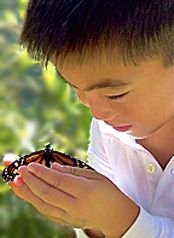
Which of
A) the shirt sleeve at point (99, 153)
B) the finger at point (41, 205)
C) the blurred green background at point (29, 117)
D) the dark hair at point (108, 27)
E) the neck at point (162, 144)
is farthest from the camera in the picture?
the blurred green background at point (29, 117)

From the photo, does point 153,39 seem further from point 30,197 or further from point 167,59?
point 30,197

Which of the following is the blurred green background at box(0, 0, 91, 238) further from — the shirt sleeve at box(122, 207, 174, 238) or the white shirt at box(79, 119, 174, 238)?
the shirt sleeve at box(122, 207, 174, 238)

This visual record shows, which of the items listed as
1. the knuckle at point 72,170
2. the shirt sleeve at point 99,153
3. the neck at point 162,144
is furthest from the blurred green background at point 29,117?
the knuckle at point 72,170

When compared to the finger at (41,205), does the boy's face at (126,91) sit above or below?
above

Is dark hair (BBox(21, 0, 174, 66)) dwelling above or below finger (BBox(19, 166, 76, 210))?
above

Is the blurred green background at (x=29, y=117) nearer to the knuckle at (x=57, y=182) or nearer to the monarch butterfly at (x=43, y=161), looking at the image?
the monarch butterfly at (x=43, y=161)

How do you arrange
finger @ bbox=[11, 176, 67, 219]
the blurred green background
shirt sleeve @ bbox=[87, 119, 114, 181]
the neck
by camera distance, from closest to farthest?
finger @ bbox=[11, 176, 67, 219], the neck, shirt sleeve @ bbox=[87, 119, 114, 181], the blurred green background

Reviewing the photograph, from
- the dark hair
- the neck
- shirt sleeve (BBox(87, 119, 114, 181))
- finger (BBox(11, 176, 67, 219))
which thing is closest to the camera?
the dark hair

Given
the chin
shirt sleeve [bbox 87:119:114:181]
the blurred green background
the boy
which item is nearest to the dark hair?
the boy
